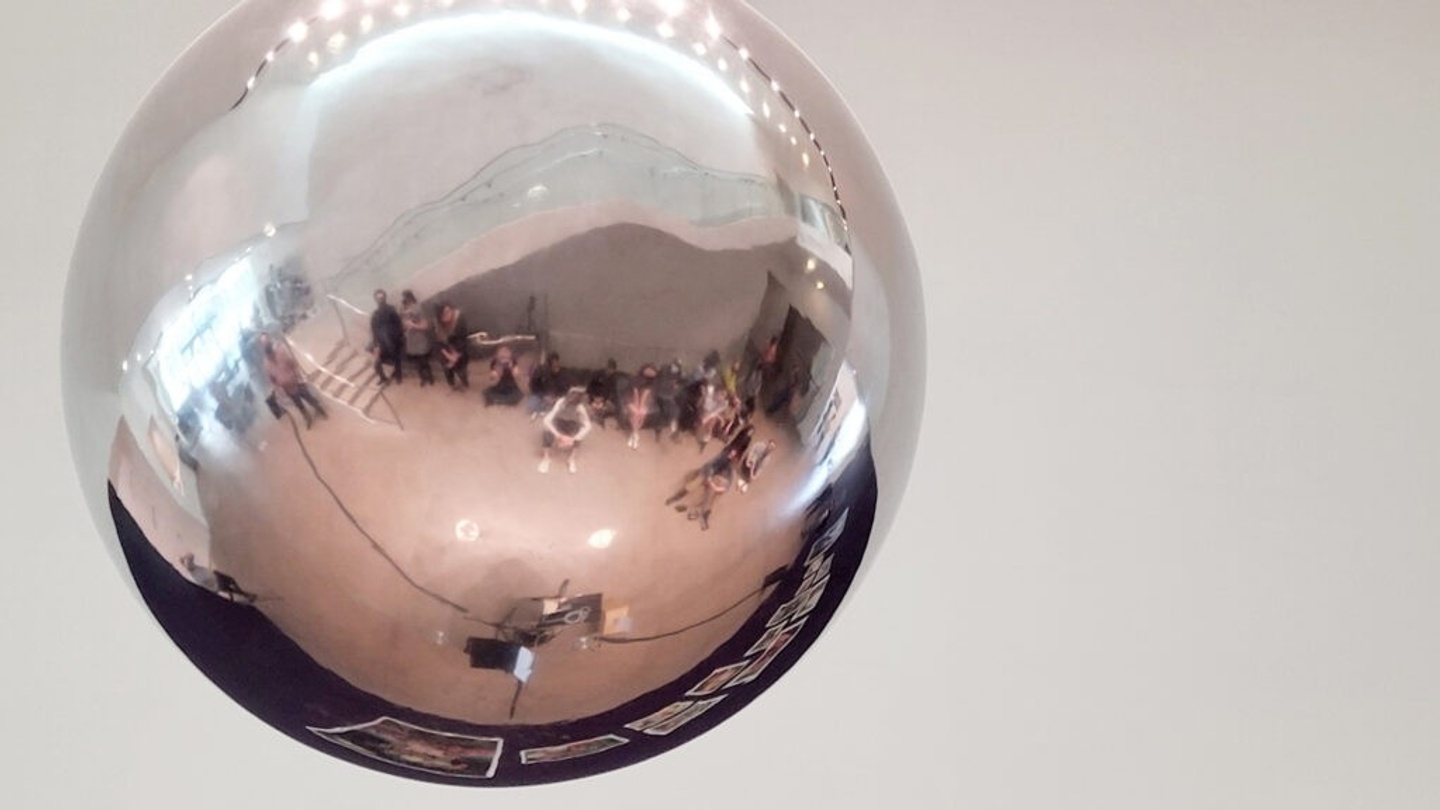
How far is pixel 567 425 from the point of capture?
1.40 ft

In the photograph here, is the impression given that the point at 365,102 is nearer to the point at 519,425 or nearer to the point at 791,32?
the point at 519,425

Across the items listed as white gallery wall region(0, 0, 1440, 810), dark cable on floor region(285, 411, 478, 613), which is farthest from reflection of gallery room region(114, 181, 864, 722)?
white gallery wall region(0, 0, 1440, 810)

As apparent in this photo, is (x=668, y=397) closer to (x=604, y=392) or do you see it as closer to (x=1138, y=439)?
(x=604, y=392)

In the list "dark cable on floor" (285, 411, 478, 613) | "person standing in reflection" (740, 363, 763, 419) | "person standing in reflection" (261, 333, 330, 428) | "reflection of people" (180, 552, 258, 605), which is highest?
"person standing in reflection" (740, 363, 763, 419)

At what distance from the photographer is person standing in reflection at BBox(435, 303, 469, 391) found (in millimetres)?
417

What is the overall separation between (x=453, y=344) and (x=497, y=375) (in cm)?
2

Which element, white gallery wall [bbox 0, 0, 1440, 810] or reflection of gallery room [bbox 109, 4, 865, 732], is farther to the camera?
white gallery wall [bbox 0, 0, 1440, 810]

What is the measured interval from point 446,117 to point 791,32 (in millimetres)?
1152

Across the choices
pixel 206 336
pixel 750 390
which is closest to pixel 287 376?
pixel 206 336

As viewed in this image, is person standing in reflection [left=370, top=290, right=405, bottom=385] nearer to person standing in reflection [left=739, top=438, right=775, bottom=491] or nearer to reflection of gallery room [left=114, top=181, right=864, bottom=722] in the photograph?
reflection of gallery room [left=114, top=181, right=864, bottom=722]

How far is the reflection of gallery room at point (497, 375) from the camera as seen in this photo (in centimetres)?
42

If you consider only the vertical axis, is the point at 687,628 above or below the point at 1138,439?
below

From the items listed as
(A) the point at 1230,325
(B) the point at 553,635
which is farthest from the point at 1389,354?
(B) the point at 553,635

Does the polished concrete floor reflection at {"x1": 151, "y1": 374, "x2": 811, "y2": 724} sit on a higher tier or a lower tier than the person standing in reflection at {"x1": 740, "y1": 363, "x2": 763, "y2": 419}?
lower
